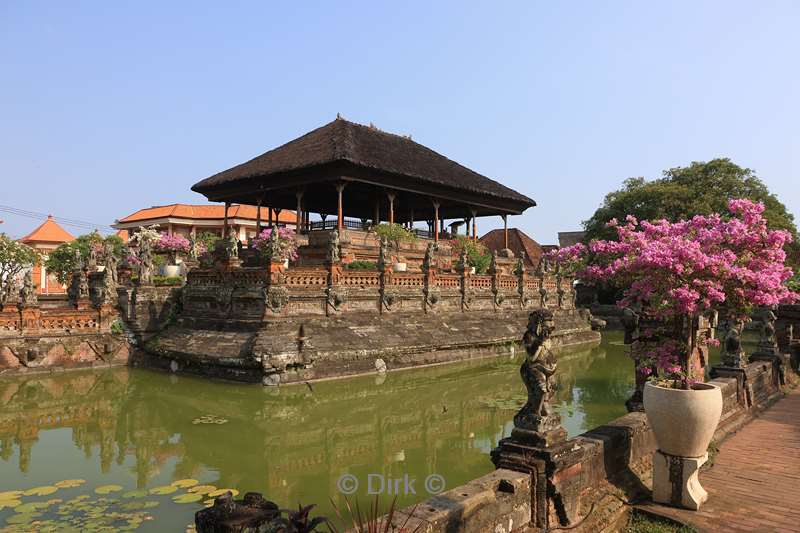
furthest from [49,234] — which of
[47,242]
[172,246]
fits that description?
[172,246]

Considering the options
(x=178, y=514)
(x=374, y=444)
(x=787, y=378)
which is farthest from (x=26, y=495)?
(x=787, y=378)

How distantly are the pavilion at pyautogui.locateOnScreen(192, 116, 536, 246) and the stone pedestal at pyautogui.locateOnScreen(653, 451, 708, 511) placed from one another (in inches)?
654

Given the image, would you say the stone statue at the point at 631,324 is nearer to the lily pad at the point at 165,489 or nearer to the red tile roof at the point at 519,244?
the lily pad at the point at 165,489

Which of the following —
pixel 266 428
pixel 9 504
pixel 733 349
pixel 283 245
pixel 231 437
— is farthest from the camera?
pixel 283 245

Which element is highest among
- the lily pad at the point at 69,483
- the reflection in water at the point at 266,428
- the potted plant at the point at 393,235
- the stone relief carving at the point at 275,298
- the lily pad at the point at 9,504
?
the potted plant at the point at 393,235

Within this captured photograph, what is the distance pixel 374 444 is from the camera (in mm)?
8109

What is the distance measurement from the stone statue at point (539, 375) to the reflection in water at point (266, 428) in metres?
2.26

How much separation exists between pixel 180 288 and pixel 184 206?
31.8m

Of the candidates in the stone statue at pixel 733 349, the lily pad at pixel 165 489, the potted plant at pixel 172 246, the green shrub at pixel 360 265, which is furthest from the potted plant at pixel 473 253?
the lily pad at pixel 165 489

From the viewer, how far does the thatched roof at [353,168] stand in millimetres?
21031

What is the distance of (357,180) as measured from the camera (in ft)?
68.6

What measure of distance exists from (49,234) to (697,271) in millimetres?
49014

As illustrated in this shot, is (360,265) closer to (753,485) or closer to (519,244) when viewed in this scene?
(753,485)

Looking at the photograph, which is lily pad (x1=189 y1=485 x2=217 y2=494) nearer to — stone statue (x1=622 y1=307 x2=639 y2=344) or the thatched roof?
stone statue (x1=622 y1=307 x2=639 y2=344)
